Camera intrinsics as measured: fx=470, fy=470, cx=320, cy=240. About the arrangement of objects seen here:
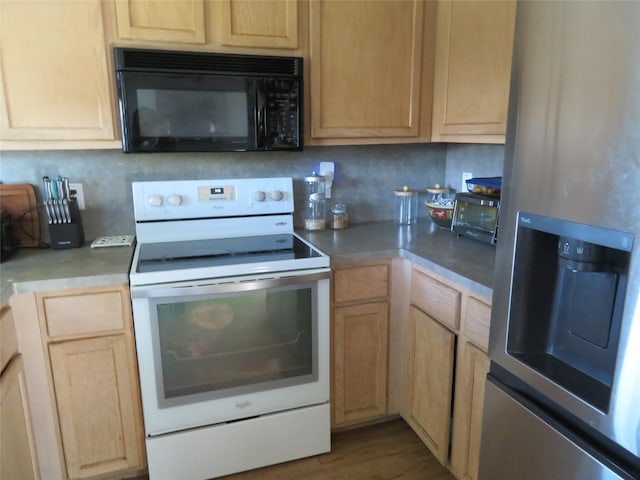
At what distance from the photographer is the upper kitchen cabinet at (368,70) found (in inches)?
78.0

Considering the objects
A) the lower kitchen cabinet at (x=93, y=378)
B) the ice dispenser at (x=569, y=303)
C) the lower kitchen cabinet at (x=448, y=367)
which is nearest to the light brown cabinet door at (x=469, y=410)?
the lower kitchen cabinet at (x=448, y=367)

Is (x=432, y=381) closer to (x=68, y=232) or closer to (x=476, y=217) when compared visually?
(x=476, y=217)

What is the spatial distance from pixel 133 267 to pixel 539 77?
1383mm

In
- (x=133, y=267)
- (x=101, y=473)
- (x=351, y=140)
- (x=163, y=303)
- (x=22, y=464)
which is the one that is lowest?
(x=101, y=473)

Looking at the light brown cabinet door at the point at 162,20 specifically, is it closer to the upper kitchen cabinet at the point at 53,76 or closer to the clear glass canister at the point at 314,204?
the upper kitchen cabinet at the point at 53,76

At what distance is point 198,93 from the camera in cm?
182

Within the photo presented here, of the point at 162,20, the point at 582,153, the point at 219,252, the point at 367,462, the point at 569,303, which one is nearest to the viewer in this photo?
the point at 582,153

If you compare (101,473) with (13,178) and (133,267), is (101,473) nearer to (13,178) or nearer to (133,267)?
(133,267)

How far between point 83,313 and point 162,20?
1.10 m

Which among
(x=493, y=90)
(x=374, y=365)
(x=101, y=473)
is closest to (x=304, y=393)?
(x=374, y=365)

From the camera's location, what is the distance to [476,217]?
195 cm

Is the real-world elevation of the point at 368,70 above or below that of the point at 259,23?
below

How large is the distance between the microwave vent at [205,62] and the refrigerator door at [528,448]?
1.38 m

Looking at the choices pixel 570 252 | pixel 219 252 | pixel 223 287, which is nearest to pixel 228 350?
pixel 223 287
